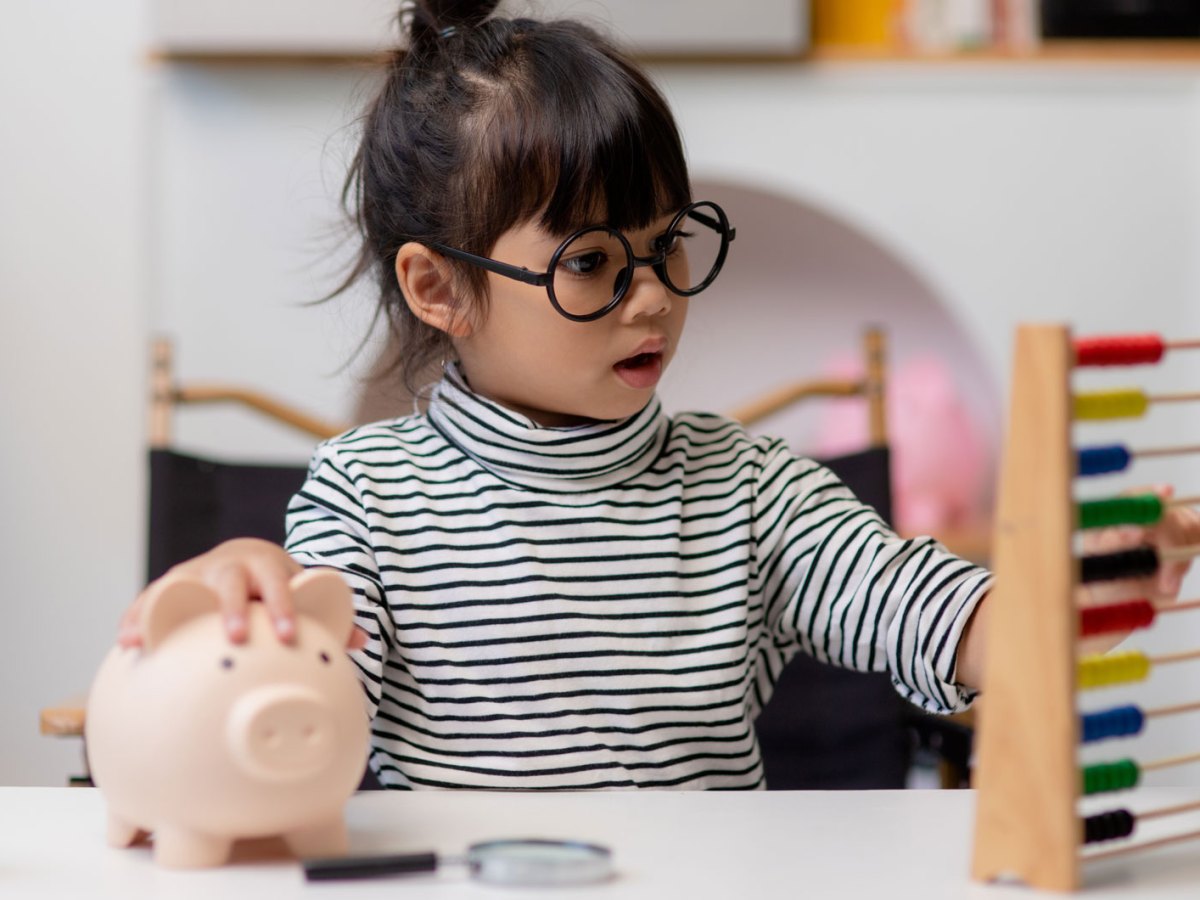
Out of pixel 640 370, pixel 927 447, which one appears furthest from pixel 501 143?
pixel 927 447

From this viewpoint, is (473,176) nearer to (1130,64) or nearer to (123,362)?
(123,362)

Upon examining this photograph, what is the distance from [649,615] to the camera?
0.93 m

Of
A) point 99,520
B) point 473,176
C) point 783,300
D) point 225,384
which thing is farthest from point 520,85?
point 783,300

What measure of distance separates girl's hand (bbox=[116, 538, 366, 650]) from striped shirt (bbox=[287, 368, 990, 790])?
0.77 feet

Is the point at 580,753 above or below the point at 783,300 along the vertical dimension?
below

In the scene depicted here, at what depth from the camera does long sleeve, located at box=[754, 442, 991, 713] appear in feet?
2.78

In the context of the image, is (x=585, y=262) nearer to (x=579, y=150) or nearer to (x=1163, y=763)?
(x=579, y=150)

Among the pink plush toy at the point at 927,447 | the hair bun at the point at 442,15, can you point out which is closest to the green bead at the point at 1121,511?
the hair bun at the point at 442,15

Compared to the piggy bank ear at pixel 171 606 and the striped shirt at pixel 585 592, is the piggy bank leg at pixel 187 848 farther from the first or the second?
the striped shirt at pixel 585 592

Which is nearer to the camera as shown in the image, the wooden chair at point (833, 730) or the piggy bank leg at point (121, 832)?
the piggy bank leg at point (121, 832)

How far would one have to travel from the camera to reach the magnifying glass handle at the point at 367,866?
0.55m

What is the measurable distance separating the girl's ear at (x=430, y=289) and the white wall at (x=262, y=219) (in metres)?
1.25

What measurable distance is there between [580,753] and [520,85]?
0.43m

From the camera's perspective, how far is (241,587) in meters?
0.58
